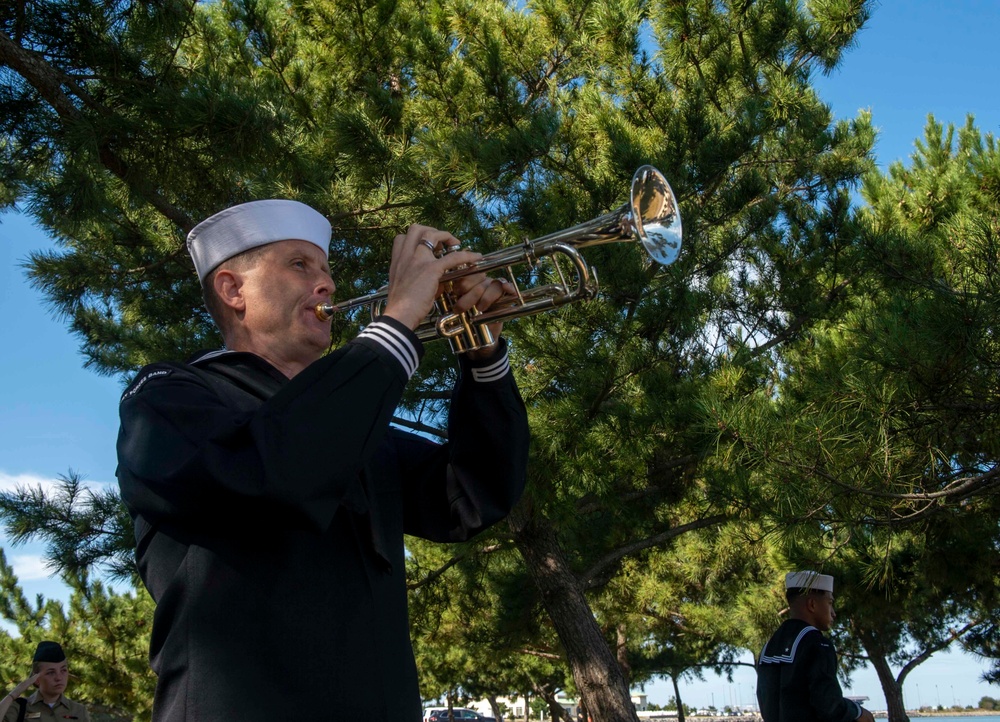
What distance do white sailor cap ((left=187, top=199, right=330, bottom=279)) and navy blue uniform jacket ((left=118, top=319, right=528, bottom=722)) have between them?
0.37 metres

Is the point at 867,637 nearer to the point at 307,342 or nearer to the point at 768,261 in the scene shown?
the point at 768,261

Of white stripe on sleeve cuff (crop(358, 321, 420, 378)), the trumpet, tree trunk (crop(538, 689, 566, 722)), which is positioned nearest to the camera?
white stripe on sleeve cuff (crop(358, 321, 420, 378))

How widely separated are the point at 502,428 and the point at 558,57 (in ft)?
22.5

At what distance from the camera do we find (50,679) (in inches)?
224

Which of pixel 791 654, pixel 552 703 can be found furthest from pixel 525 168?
pixel 552 703

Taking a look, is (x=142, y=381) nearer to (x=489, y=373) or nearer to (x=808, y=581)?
(x=489, y=373)

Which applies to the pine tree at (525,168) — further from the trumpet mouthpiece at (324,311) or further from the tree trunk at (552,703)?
the tree trunk at (552,703)

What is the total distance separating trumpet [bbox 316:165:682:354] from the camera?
2.03 m

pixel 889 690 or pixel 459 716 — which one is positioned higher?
pixel 459 716

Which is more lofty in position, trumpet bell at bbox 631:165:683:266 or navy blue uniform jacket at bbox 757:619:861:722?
trumpet bell at bbox 631:165:683:266

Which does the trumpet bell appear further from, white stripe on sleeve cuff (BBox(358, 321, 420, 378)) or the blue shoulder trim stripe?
the blue shoulder trim stripe

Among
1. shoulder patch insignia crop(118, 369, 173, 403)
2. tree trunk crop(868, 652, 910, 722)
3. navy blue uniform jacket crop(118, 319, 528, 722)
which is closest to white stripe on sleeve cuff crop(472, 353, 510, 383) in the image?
navy blue uniform jacket crop(118, 319, 528, 722)

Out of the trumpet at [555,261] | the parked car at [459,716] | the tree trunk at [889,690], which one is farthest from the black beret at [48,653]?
the parked car at [459,716]

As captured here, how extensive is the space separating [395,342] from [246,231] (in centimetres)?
58
